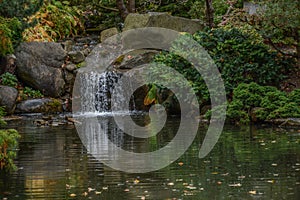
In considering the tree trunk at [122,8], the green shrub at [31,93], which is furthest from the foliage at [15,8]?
the tree trunk at [122,8]

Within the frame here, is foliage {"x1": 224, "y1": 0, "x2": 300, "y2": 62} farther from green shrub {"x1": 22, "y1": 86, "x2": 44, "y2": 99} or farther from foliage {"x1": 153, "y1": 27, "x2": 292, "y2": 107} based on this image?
green shrub {"x1": 22, "y1": 86, "x2": 44, "y2": 99}

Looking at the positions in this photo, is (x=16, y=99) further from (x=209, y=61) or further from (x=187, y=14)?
(x=187, y=14)

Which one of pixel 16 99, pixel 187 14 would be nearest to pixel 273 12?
pixel 16 99

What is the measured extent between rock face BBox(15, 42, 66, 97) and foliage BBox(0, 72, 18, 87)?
0.44m

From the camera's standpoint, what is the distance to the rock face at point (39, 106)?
20047 mm

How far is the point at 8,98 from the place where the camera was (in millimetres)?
19547

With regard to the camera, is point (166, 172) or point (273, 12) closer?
point (166, 172)

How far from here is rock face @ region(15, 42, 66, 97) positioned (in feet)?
69.8

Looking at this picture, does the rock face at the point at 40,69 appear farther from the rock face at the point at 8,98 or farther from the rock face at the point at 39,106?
the rock face at the point at 8,98

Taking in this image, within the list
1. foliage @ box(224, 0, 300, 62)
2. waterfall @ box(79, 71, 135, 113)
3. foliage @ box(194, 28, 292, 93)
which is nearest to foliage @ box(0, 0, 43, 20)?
waterfall @ box(79, 71, 135, 113)

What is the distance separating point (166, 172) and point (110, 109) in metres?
10.8

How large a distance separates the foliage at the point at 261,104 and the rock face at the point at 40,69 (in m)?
6.74

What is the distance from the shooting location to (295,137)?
13.7 m

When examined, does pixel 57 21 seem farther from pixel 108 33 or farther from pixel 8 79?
pixel 8 79
